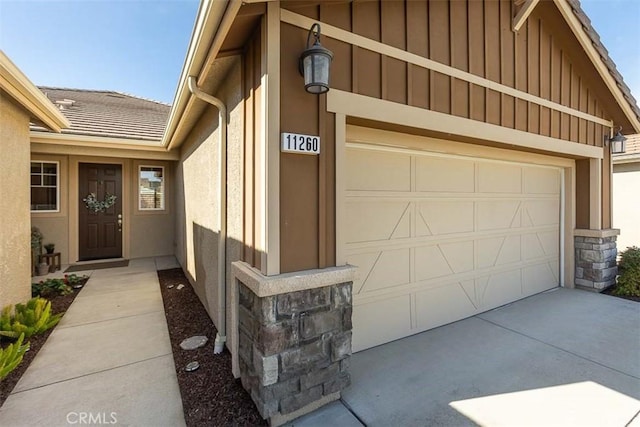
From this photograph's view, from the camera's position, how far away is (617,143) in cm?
547

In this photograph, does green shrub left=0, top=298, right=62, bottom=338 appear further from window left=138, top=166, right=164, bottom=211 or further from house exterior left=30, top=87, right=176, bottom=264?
window left=138, top=166, right=164, bottom=211

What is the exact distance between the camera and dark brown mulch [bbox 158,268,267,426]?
2.30 m

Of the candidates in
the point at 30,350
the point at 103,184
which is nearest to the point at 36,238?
the point at 103,184

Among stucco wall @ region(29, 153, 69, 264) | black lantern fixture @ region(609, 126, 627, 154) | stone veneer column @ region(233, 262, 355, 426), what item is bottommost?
stone veneer column @ region(233, 262, 355, 426)

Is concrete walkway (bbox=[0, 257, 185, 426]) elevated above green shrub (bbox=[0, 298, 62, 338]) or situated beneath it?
situated beneath

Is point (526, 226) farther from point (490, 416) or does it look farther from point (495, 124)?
point (490, 416)

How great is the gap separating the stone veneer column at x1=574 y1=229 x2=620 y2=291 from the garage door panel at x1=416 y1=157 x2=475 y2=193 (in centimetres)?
305

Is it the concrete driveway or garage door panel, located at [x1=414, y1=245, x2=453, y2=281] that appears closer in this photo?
the concrete driveway

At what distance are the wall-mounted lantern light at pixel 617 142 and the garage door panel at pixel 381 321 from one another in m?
5.21

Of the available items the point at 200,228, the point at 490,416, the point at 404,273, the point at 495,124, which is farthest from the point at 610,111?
the point at 200,228

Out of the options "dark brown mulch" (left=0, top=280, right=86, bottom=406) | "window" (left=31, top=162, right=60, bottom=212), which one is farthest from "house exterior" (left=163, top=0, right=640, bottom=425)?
"window" (left=31, top=162, right=60, bottom=212)

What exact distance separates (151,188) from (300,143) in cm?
776

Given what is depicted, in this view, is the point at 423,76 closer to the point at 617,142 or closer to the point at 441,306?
the point at 441,306

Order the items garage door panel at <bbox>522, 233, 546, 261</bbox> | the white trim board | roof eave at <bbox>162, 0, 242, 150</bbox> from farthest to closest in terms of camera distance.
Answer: garage door panel at <bbox>522, 233, 546, 261</bbox>, the white trim board, roof eave at <bbox>162, 0, 242, 150</bbox>
